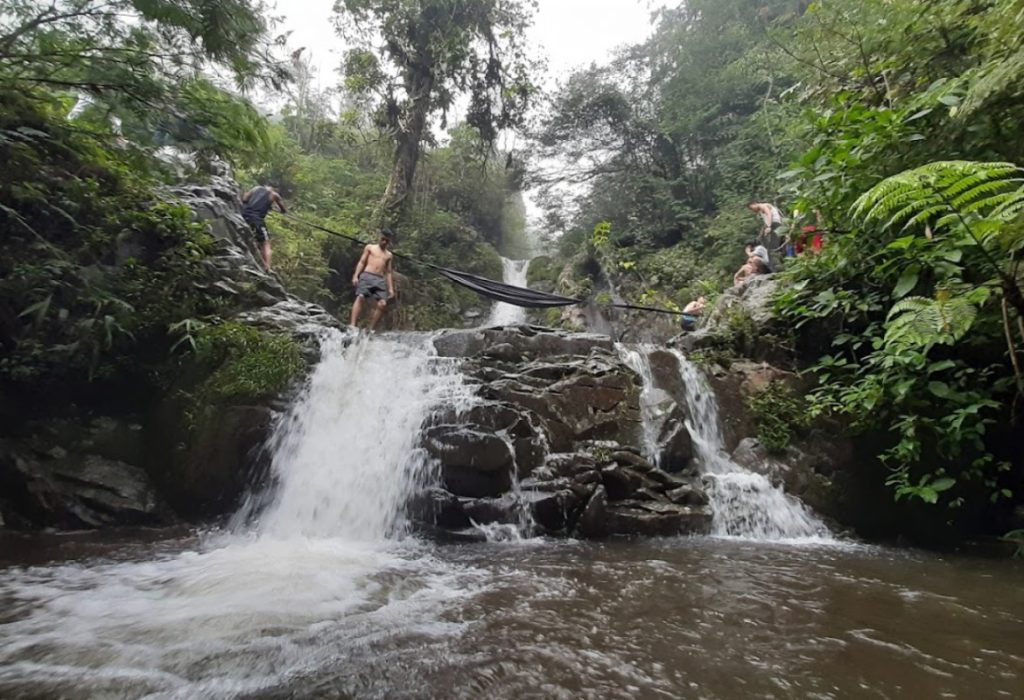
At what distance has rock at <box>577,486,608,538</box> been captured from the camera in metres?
3.80

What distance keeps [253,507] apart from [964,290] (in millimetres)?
5216

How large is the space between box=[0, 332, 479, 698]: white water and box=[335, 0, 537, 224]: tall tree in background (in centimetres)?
811

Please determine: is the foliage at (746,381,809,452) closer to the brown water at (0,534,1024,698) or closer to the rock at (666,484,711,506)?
the rock at (666,484,711,506)

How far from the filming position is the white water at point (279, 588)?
171 centimetres

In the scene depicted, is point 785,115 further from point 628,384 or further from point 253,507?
point 253,507

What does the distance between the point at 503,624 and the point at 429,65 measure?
40.4 feet

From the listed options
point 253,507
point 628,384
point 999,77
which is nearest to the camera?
point 999,77

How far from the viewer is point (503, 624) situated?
6.77 feet

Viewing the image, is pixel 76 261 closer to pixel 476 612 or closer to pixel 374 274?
pixel 374 274

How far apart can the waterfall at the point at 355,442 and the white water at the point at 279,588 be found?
12 mm

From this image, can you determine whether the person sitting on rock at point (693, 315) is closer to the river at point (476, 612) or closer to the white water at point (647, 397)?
the white water at point (647, 397)

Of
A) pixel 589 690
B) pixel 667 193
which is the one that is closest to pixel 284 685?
pixel 589 690

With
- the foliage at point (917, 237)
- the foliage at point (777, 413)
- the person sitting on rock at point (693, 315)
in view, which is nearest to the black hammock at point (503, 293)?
the person sitting on rock at point (693, 315)

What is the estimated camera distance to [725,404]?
5.21 meters
